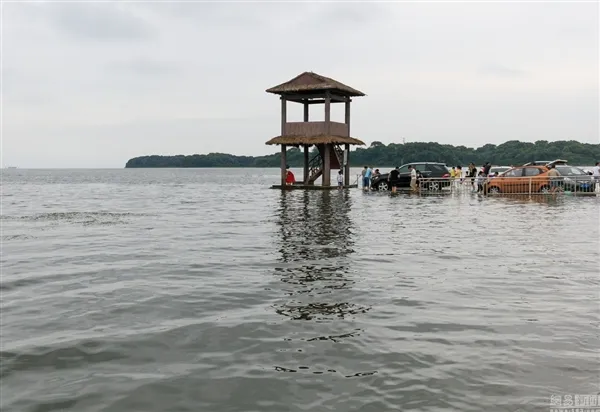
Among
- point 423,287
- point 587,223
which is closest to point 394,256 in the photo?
point 423,287

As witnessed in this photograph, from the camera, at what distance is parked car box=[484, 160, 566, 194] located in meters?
31.6

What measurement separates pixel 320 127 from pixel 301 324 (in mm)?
32475

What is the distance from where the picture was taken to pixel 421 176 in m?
38.0

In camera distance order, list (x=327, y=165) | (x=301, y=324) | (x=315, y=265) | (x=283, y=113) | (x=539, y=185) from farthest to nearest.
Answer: (x=283, y=113) < (x=327, y=165) < (x=539, y=185) < (x=315, y=265) < (x=301, y=324)

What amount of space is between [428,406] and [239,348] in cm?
226

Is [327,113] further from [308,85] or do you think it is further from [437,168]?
[437,168]

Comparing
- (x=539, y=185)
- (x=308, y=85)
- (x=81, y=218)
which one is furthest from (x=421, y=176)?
(x=81, y=218)

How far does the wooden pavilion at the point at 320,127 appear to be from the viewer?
38175mm

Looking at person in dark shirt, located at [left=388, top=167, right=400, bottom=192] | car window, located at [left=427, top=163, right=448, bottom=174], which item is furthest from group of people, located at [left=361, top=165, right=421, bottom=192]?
car window, located at [left=427, top=163, right=448, bottom=174]

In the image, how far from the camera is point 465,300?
7938 mm

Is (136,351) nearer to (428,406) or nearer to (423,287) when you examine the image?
(428,406)

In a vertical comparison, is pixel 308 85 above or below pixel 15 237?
above

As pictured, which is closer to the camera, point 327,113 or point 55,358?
point 55,358

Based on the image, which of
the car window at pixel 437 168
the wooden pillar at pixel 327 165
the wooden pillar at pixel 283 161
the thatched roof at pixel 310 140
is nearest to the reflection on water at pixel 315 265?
the thatched roof at pixel 310 140
